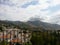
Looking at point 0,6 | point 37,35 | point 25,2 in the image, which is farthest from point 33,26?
point 0,6

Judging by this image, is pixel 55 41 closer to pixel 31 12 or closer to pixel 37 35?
pixel 37 35

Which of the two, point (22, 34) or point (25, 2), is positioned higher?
point (25, 2)

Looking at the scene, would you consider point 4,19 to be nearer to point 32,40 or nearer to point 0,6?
point 0,6

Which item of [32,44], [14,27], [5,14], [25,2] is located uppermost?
[25,2]

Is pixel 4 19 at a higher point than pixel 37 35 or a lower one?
higher

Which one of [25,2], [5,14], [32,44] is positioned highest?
[25,2]

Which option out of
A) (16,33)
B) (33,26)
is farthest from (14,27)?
(33,26)

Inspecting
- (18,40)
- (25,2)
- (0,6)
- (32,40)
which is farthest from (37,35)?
(0,6)

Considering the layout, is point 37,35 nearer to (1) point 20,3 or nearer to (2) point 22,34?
(2) point 22,34
